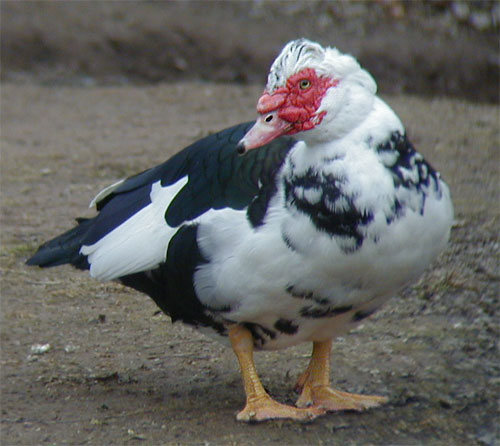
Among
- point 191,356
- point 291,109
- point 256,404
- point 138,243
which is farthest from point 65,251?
point 291,109

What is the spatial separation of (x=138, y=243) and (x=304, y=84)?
2.78ft

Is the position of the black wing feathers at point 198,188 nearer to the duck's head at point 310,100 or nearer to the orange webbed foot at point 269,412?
the duck's head at point 310,100

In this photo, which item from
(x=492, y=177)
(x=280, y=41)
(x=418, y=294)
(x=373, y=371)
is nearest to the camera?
(x=373, y=371)

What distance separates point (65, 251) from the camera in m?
3.98

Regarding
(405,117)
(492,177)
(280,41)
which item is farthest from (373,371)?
(280,41)

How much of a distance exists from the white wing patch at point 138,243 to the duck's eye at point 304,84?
67 cm

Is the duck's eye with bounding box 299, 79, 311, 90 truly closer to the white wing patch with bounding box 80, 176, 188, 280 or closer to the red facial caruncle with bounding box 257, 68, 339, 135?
the red facial caruncle with bounding box 257, 68, 339, 135

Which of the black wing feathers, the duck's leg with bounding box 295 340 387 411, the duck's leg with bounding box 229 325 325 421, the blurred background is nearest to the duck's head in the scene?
the black wing feathers

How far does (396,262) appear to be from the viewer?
3221 mm

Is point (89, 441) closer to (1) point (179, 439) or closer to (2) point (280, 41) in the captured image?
(1) point (179, 439)

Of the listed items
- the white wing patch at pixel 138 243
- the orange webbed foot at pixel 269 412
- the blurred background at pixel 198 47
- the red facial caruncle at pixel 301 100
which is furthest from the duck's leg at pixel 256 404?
the blurred background at pixel 198 47

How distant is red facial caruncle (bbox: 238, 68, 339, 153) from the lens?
10.4 ft

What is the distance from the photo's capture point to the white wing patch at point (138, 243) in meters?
3.57

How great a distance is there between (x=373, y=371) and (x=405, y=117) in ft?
12.1
